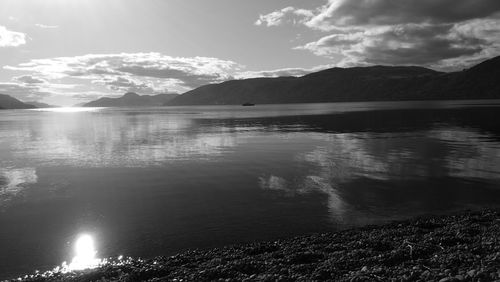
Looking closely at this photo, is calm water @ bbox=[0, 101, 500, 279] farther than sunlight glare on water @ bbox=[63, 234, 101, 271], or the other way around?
calm water @ bbox=[0, 101, 500, 279]

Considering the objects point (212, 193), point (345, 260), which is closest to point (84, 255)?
point (212, 193)

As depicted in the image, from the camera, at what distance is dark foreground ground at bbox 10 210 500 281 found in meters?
12.5

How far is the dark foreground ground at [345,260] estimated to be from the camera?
12547 millimetres

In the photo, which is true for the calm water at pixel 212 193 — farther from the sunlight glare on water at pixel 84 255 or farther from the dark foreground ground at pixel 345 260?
the dark foreground ground at pixel 345 260

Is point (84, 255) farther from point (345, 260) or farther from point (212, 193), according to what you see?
point (345, 260)

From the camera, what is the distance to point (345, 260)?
14406 mm

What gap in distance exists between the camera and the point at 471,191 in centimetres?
2686

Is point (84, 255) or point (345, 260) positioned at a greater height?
point (345, 260)

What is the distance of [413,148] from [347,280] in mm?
40618

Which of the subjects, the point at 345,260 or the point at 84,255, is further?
the point at 84,255

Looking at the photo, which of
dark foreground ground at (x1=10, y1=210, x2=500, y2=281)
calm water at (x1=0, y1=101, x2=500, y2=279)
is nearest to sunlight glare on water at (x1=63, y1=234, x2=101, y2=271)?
calm water at (x1=0, y1=101, x2=500, y2=279)

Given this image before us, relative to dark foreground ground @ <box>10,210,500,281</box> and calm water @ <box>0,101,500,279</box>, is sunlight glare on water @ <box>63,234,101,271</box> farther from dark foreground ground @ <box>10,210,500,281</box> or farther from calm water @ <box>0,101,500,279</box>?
dark foreground ground @ <box>10,210,500,281</box>

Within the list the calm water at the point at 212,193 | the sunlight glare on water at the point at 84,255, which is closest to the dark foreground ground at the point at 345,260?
the sunlight glare on water at the point at 84,255

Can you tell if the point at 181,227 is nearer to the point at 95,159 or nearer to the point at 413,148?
the point at 95,159
